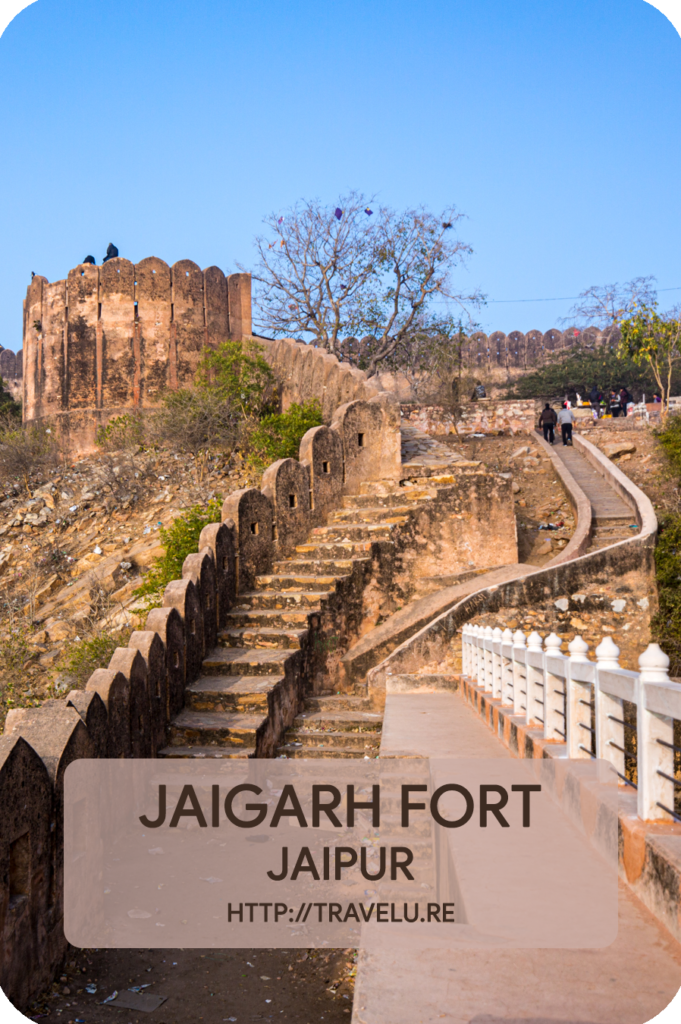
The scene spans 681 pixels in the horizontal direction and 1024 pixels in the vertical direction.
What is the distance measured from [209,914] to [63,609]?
7.77 m

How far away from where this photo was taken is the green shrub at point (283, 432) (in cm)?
1223

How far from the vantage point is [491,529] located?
10359 mm

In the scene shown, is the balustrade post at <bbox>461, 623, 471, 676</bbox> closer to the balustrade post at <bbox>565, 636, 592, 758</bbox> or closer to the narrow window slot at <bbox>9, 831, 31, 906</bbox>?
the balustrade post at <bbox>565, 636, 592, 758</bbox>

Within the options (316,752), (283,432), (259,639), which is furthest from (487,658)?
(283,432)

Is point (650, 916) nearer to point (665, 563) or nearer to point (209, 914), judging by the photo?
point (209, 914)

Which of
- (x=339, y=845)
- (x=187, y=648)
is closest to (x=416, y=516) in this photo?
(x=187, y=648)

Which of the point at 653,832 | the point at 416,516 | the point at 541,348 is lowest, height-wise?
the point at 653,832

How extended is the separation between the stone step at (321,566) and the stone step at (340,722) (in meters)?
1.94

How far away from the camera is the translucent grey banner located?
304 cm

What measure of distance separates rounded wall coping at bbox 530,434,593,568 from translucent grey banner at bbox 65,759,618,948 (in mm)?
5075

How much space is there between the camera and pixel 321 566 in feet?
31.1

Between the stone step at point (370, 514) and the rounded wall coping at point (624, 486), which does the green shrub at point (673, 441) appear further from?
the stone step at point (370, 514)

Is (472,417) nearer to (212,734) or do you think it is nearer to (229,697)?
(229,697)

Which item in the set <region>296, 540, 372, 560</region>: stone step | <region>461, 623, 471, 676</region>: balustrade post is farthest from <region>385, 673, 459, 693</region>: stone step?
<region>296, 540, 372, 560</region>: stone step
